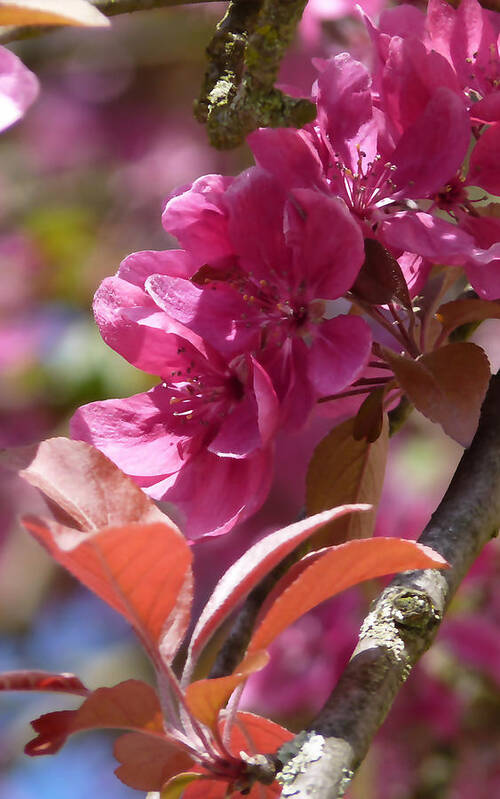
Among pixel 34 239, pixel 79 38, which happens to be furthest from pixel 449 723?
pixel 79 38

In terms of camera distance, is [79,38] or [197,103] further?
[79,38]

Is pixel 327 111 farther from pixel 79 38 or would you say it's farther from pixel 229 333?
pixel 79 38

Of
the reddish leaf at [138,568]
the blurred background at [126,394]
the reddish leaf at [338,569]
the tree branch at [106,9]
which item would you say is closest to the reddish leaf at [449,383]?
the reddish leaf at [338,569]

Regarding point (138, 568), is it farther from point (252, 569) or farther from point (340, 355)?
point (340, 355)

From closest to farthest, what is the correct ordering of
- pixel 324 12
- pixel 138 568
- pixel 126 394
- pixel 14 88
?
pixel 138 568 < pixel 14 88 < pixel 324 12 < pixel 126 394

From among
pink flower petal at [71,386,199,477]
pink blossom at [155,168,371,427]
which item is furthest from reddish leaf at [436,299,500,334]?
pink flower petal at [71,386,199,477]

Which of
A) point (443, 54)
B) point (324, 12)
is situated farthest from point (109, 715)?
point (324, 12)

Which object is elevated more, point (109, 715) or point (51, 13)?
point (51, 13)
